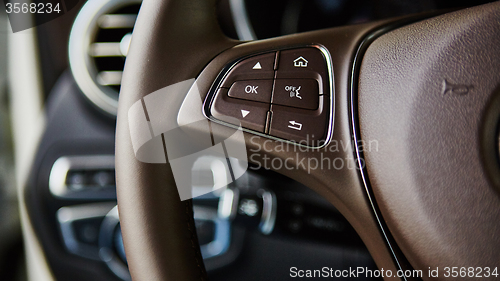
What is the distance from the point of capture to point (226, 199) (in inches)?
36.8

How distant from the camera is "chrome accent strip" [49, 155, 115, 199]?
899mm

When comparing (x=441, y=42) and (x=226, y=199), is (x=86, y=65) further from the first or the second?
(x=441, y=42)

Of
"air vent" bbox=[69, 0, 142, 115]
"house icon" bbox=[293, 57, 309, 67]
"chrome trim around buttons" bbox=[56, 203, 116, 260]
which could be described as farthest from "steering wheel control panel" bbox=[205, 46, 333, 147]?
"chrome trim around buttons" bbox=[56, 203, 116, 260]

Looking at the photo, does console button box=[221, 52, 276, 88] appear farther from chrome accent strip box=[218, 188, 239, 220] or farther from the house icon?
chrome accent strip box=[218, 188, 239, 220]

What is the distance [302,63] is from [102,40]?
0.52 metres

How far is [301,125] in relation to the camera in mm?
501

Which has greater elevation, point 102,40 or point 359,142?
point 102,40

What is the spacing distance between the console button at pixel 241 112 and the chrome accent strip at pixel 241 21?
22 centimetres

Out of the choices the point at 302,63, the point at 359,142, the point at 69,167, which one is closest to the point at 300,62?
the point at 302,63

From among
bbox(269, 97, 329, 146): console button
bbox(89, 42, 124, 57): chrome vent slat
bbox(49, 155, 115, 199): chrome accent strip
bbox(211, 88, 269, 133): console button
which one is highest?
bbox(89, 42, 124, 57): chrome vent slat

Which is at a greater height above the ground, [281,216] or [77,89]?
[77,89]

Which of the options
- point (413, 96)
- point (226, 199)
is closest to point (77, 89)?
point (226, 199)

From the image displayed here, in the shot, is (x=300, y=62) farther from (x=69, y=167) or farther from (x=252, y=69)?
(x=69, y=167)

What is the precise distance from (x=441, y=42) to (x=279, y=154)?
240 mm
